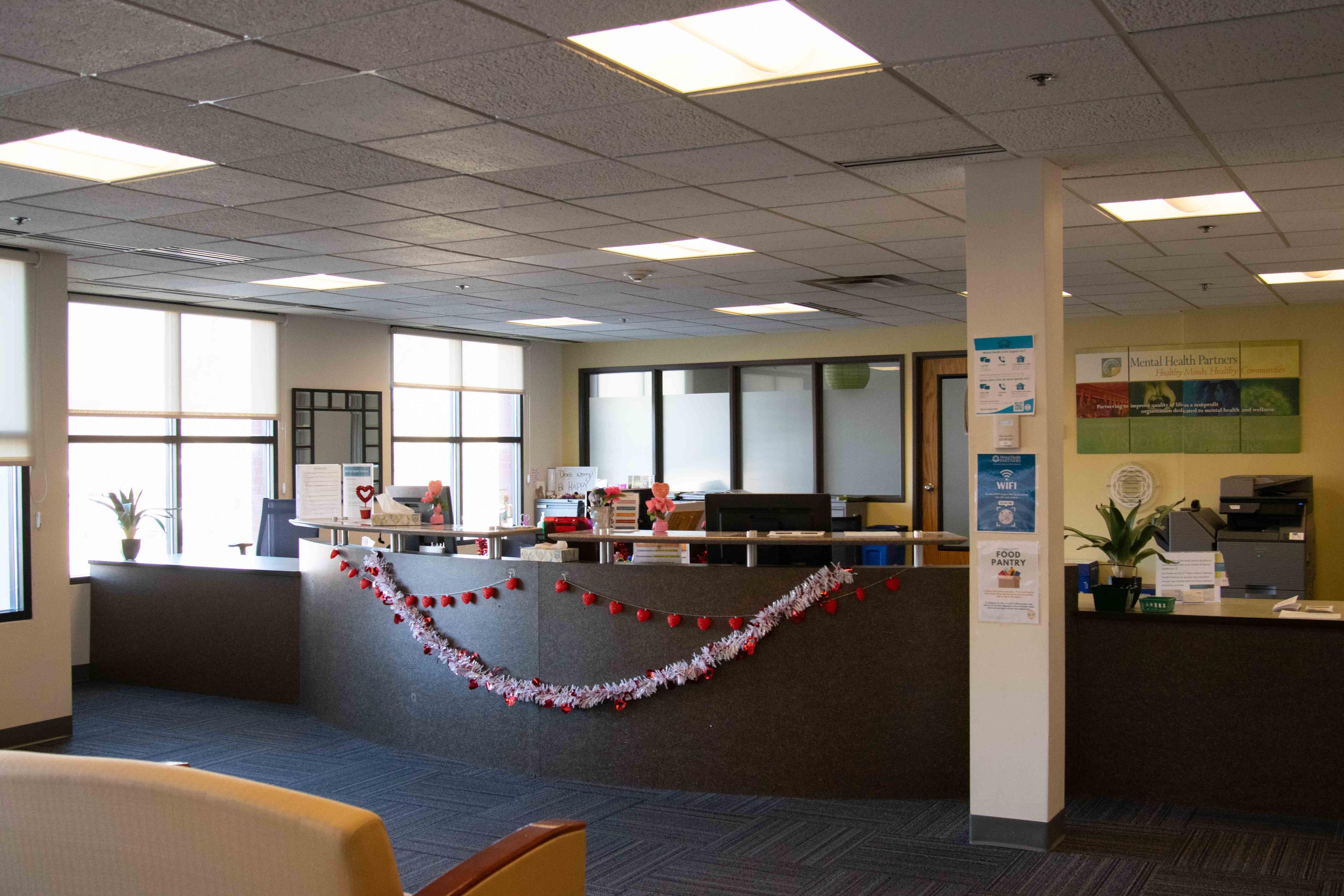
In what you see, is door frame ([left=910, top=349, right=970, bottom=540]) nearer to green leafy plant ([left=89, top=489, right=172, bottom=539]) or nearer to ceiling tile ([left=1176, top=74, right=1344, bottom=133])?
green leafy plant ([left=89, top=489, right=172, bottom=539])

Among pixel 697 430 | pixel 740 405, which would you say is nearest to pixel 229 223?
pixel 740 405

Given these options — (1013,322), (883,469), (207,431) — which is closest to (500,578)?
(1013,322)

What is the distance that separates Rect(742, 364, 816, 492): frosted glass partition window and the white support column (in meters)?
7.04

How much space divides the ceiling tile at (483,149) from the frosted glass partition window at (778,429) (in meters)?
7.42

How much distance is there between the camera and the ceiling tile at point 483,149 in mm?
3936

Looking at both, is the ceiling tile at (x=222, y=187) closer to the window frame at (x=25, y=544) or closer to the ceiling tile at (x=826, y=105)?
the ceiling tile at (x=826, y=105)

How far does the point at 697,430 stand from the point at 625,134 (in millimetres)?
8269

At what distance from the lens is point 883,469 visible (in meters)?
11.1

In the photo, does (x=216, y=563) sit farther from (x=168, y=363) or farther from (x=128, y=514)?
(x=168, y=363)

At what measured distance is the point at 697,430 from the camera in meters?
12.2

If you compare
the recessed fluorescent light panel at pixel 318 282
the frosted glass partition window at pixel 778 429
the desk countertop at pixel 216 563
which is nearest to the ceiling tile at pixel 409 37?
the desk countertop at pixel 216 563

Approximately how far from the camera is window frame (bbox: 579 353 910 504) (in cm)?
1105

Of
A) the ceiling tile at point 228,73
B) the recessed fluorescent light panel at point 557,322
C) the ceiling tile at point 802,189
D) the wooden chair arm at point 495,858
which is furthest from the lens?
the recessed fluorescent light panel at point 557,322

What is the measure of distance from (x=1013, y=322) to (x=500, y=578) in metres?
2.66
